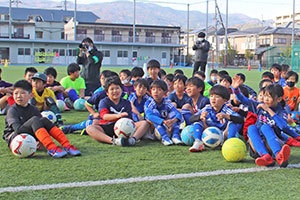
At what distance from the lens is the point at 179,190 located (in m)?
3.80

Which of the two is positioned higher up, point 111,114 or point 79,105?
point 111,114

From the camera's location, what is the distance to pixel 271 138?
4891 millimetres

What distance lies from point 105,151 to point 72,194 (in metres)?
1.84

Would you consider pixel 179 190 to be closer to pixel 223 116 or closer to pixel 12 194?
pixel 12 194

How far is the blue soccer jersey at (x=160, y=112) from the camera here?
6.24 metres

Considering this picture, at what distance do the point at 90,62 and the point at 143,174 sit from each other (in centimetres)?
730

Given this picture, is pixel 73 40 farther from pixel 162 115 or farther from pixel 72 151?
pixel 72 151

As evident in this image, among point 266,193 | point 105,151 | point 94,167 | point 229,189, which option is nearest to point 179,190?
point 229,189

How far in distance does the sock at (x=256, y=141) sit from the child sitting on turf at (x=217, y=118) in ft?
1.69

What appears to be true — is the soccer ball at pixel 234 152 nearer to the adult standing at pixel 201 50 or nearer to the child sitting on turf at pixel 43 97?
the child sitting on turf at pixel 43 97

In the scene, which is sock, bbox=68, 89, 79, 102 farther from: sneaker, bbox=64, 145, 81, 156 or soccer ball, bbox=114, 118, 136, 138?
sneaker, bbox=64, 145, 81, 156

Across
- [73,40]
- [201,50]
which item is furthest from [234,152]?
[73,40]

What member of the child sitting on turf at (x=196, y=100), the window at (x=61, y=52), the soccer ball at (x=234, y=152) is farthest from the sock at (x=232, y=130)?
the window at (x=61, y=52)

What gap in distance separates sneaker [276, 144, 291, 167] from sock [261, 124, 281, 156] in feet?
0.46
